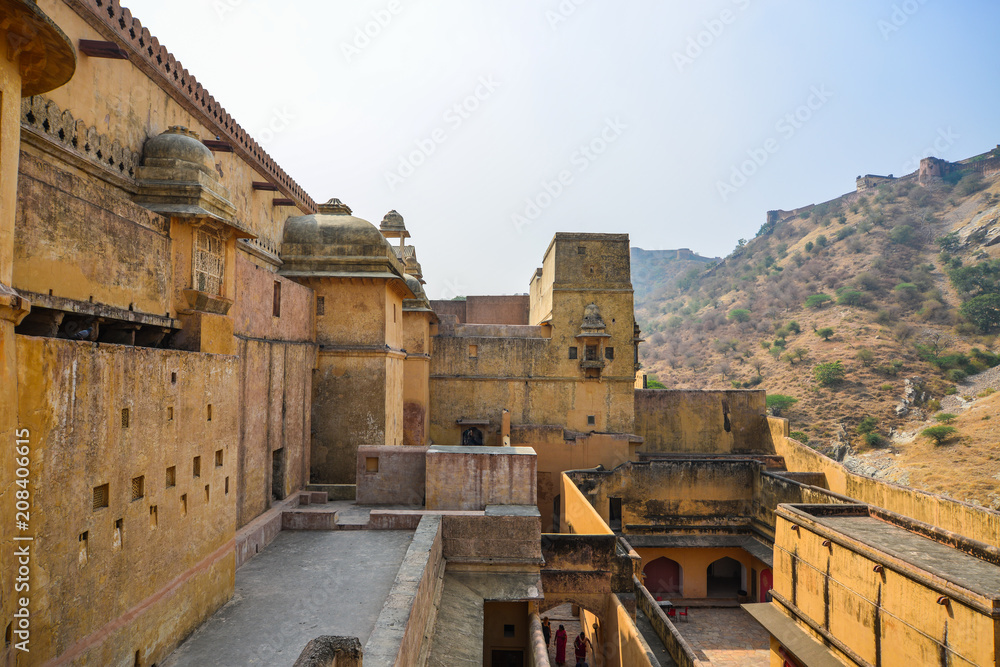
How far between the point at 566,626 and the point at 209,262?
547 inches

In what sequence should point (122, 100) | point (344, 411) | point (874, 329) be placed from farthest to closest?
point (874, 329), point (344, 411), point (122, 100)

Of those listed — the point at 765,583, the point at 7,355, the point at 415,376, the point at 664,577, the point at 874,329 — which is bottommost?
the point at 664,577

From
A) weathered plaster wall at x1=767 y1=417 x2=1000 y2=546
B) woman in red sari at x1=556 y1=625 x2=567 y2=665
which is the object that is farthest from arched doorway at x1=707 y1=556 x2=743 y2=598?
woman in red sari at x1=556 y1=625 x2=567 y2=665

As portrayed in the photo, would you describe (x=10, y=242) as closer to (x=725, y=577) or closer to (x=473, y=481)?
(x=473, y=481)

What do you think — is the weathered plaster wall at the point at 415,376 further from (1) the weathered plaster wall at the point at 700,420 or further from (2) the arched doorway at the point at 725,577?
(2) the arched doorway at the point at 725,577

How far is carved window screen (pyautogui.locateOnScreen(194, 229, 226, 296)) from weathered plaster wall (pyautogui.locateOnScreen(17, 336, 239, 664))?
0.97 metres

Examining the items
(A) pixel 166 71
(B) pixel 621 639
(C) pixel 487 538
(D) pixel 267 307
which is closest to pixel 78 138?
(A) pixel 166 71

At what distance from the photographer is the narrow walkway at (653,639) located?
10.7 meters

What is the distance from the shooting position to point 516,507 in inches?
430

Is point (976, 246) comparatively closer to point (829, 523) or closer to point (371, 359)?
point (829, 523)

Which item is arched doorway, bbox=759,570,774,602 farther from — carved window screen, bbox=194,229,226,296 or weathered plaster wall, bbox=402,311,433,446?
carved window screen, bbox=194,229,226,296

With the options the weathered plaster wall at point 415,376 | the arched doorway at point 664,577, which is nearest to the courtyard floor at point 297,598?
the weathered plaster wall at point 415,376

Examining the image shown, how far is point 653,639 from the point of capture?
11.5 m

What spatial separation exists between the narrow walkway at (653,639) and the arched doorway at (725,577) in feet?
24.5
